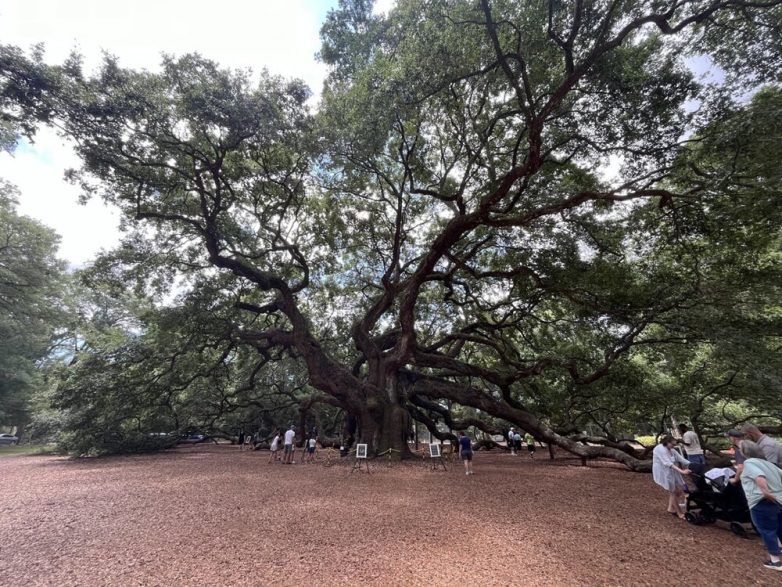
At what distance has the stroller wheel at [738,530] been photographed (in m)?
4.46

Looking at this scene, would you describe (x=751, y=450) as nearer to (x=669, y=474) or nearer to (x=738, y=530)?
(x=738, y=530)

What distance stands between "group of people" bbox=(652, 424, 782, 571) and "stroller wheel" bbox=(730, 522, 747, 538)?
44 cm

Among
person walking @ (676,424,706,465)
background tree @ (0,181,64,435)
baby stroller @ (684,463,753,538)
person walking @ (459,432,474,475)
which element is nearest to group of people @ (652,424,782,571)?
baby stroller @ (684,463,753,538)

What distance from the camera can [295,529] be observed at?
471 centimetres

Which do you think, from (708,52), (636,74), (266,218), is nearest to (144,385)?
(266,218)

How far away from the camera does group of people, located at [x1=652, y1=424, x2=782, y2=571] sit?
12.0ft

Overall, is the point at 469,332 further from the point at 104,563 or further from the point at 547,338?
the point at 104,563

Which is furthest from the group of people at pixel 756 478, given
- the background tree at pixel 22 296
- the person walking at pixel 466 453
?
the background tree at pixel 22 296

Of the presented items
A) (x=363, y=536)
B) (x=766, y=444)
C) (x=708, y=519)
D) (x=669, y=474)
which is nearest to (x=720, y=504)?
(x=708, y=519)

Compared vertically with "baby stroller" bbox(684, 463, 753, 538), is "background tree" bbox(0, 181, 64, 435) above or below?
above

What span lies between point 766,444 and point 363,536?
214 inches

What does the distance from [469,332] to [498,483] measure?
674 cm

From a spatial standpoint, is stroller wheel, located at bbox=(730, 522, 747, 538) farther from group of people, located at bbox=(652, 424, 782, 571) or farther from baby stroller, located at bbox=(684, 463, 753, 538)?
group of people, located at bbox=(652, 424, 782, 571)

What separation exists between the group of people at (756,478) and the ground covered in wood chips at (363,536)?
0.31 m
